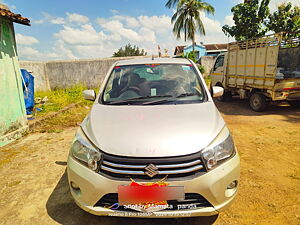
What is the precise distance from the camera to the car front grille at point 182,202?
1549mm

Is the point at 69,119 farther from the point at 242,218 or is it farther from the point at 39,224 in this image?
the point at 242,218

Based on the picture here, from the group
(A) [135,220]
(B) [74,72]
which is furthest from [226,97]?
(B) [74,72]

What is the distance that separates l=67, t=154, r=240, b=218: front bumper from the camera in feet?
5.00

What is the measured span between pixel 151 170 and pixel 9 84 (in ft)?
13.8

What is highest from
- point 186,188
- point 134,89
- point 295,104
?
point 134,89

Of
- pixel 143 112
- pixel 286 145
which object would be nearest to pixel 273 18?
pixel 286 145

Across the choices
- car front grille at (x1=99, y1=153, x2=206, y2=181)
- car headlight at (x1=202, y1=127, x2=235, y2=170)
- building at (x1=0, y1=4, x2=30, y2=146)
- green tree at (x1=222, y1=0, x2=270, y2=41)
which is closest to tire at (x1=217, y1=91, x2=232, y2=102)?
car headlight at (x1=202, y1=127, x2=235, y2=170)

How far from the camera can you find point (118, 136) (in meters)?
1.72

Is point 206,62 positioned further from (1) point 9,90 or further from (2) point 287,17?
(1) point 9,90

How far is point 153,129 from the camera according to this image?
1764 mm

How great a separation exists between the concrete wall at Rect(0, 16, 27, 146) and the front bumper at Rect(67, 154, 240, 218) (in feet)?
11.3

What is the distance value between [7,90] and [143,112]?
366 centimetres

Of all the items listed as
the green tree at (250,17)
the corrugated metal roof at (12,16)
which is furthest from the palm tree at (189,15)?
the corrugated metal roof at (12,16)

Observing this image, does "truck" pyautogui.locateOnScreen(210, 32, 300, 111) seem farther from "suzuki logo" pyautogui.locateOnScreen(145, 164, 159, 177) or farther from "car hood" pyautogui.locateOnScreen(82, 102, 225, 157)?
"suzuki logo" pyautogui.locateOnScreen(145, 164, 159, 177)
